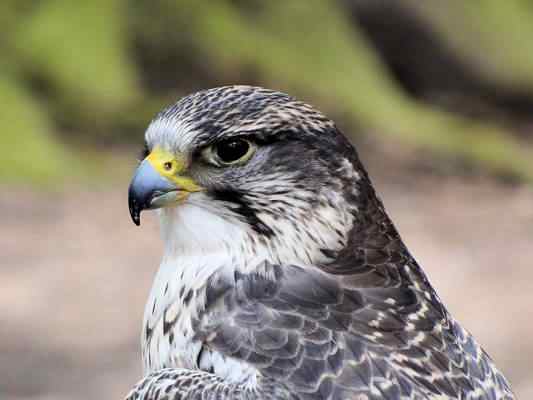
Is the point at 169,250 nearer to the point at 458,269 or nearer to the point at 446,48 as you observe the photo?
the point at 458,269

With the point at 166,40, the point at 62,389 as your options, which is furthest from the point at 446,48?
the point at 62,389

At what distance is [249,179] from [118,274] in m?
6.00

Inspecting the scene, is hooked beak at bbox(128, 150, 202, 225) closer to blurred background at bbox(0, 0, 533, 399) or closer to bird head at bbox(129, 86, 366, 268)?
bird head at bbox(129, 86, 366, 268)

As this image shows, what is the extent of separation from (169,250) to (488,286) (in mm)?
6002

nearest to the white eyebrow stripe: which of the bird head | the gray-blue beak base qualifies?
the bird head

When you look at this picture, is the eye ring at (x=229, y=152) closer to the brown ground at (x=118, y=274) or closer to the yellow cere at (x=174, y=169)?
Answer: the yellow cere at (x=174, y=169)

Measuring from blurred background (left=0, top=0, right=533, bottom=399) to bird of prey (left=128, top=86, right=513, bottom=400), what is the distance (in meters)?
4.17

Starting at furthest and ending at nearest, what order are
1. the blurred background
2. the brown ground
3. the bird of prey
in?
1. the blurred background
2. the brown ground
3. the bird of prey

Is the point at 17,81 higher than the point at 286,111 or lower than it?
higher

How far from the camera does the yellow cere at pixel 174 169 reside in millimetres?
3729

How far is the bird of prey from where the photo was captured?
3488 mm

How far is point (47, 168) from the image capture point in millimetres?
11719

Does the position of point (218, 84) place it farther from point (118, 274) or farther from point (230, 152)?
point (230, 152)

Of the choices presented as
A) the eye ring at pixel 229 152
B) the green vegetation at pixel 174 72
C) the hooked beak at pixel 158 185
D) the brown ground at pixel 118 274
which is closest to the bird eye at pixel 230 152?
the eye ring at pixel 229 152
